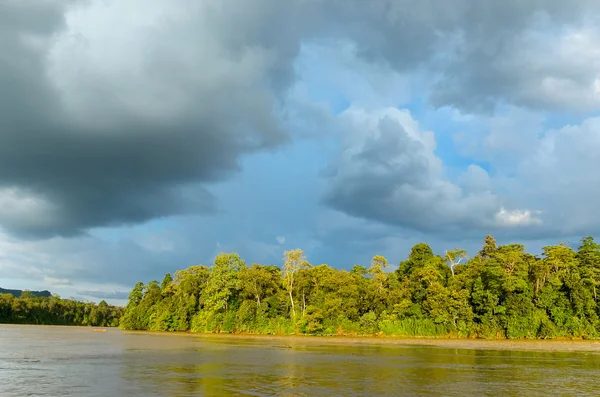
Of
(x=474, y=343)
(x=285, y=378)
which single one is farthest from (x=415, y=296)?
(x=285, y=378)

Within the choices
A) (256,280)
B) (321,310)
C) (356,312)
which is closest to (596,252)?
(356,312)

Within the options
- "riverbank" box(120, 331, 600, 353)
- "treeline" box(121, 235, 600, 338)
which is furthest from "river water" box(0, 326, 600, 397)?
"treeline" box(121, 235, 600, 338)

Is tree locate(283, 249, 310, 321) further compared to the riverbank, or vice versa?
tree locate(283, 249, 310, 321)

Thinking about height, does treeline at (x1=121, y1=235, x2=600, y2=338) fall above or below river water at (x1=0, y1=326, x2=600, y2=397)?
above

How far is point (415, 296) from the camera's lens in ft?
300

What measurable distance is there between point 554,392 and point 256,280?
87.7m

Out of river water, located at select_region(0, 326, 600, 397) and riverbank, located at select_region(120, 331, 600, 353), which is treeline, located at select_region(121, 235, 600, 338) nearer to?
riverbank, located at select_region(120, 331, 600, 353)

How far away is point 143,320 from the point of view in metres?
132

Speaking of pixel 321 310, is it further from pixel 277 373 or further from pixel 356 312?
pixel 277 373

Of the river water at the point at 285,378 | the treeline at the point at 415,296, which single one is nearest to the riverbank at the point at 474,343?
the treeline at the point at 415,296

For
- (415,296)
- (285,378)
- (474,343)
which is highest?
(415,296)

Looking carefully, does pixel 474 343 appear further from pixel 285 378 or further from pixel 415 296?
pixel 285 378

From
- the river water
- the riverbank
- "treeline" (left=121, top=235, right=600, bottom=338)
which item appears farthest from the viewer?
"treeline" (left=121, top=235, right=600, bottom=338)

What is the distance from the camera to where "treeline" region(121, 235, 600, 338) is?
84.2 meters
